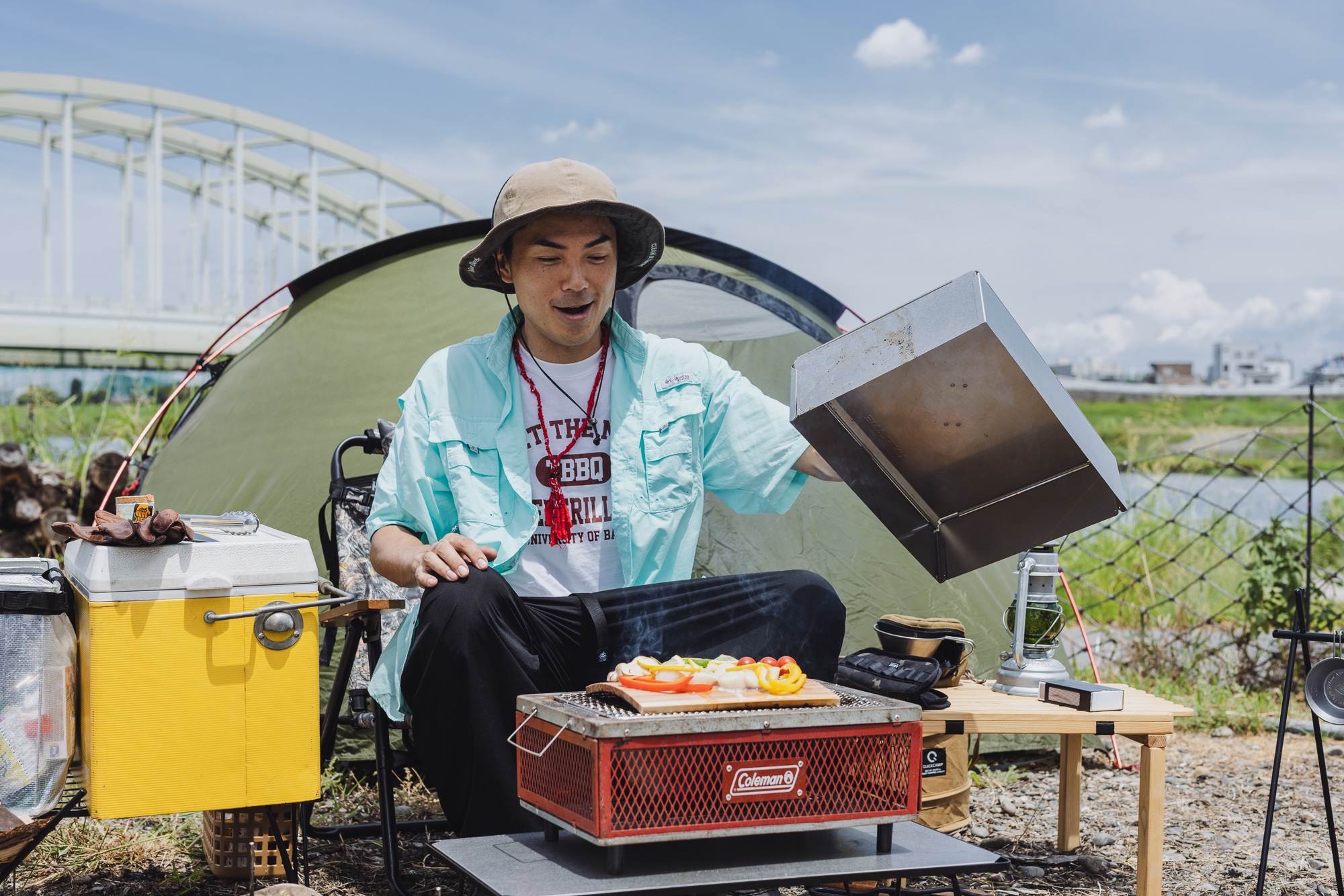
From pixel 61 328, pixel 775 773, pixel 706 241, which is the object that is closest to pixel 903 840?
pixel 775 773

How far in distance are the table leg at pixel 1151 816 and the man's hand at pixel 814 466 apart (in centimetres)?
77

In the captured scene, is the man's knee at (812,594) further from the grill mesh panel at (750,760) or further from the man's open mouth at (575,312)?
the man's open mouth at (575,312)

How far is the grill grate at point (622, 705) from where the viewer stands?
1509mm

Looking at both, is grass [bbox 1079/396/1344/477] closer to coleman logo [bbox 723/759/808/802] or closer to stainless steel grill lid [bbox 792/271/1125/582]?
stainless steel grill lid [bbox 792/271/1125/582]

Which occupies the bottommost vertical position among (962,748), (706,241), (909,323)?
(962,748)

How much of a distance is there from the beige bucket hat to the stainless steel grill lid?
1.63 ft

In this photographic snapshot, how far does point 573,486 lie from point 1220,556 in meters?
4.62

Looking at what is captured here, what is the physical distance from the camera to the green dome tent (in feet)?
10.1

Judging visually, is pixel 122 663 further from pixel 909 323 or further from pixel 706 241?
pixel 706 241

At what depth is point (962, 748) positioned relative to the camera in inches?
93.5

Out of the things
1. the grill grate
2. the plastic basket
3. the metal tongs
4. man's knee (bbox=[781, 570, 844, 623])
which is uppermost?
the metal tongs

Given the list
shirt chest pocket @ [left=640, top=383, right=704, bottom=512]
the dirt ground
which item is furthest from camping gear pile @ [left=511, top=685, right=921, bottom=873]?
the dirt ground

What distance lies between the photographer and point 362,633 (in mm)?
2383

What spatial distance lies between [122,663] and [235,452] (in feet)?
6.11
